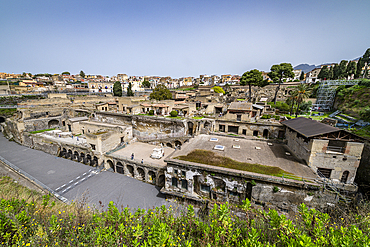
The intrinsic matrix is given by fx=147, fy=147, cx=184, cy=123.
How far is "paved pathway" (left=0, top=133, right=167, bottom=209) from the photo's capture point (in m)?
18.2

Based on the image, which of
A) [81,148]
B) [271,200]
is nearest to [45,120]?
[81,148]

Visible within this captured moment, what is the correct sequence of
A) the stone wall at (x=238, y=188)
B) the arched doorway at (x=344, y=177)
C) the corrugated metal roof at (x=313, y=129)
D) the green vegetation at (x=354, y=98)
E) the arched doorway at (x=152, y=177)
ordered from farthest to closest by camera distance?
the green vegetation at (x=354, y=98) < the arched doorway at (x=152, y=177) < the arched doorway at (x=344, y=177) < the corrugated metal roof at (x=313, y=129) < the stone wall at (x=238, y=188)

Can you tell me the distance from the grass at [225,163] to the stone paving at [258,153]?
2.39 feet

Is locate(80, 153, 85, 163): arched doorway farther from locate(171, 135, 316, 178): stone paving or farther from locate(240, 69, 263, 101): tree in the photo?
locate(240, 69, 263, 101): tree

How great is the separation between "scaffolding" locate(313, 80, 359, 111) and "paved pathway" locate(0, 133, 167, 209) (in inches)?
1802

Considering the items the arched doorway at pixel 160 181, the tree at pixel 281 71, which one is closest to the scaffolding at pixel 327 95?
the tree at pixel 281 71

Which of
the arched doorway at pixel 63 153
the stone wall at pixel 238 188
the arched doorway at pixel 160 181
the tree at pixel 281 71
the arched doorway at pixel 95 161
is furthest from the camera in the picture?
the tree at pixel 281 71

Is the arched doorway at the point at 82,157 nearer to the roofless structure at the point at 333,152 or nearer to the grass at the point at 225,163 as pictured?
the grass at the point at 225,163

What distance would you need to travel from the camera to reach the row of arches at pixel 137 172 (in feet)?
69.5

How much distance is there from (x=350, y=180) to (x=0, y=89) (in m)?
112

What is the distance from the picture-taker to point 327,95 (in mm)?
37969

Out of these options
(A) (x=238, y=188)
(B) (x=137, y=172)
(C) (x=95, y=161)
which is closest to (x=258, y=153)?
(A) (x=238, y=188)

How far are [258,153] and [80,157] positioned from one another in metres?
30.4

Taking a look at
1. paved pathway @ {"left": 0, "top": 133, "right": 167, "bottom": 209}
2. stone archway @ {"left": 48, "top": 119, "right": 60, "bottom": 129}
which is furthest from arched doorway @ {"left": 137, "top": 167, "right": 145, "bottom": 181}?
stone archway @ {"left": 48, "top": 119, "right": 60, "bottom": 129}
